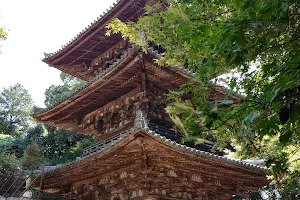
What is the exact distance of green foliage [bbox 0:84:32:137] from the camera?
41.1 metres

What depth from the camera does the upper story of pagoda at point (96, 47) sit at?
416 inches

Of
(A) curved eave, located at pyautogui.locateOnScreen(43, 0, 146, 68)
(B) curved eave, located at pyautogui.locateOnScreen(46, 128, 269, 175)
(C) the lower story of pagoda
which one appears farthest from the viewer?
(A) curved eave, located at pyautogui.locateOnScreen(43, 0, 146, 68)

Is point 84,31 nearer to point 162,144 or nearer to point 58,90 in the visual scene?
point 162,144

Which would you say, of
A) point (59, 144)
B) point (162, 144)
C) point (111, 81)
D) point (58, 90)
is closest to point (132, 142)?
point (162, 144)

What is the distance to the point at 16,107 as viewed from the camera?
42.1 meters

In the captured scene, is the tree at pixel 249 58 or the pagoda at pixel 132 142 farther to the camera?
the pagoda at pixel 132 142

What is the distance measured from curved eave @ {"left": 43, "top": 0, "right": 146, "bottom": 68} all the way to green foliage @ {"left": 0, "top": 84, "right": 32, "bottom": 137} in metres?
31.6

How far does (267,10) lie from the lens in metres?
2.45

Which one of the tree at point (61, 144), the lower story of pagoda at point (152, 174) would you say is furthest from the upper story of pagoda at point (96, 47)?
the tree at point (61, 144)

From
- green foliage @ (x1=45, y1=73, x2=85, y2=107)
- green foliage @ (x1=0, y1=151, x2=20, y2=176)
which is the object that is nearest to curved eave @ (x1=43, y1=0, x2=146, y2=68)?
green foliage @ (x1=0, y1=151, x2=20, y2=176)

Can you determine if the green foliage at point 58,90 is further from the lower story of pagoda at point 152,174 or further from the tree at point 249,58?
the tree at point 249,58

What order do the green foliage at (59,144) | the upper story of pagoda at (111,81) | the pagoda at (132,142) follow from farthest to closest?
1. the green foliage at (59,144)
2. the upper story of pagoda at (111,81)
3. the pagoda at (132,142)

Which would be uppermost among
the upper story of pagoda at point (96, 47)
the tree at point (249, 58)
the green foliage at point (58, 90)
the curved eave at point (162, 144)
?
the green foliage at point (58, 90)

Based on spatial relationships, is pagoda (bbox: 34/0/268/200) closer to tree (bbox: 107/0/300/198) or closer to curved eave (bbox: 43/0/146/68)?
curved eave (bbox: 43/0/146/68)
